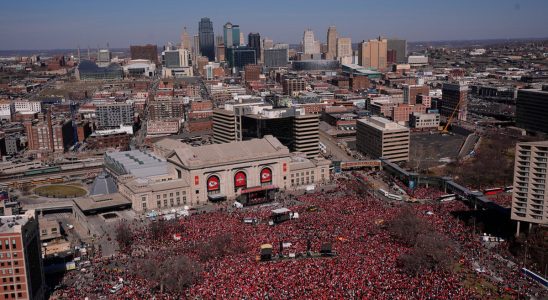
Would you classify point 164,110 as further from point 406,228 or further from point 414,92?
point 406,228

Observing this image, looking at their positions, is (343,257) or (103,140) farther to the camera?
(103,140)

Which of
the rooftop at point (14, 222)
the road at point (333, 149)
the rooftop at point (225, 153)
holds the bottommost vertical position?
the road at point (333, 149)

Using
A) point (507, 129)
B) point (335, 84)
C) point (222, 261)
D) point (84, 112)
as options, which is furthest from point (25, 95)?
point (222, 261)

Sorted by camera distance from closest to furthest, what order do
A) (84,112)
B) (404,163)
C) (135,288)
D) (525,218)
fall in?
1. (135,288)
2. (525,218)
3. (404,163)
4. (84,112)

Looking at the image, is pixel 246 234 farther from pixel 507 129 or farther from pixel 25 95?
pixel 25 95

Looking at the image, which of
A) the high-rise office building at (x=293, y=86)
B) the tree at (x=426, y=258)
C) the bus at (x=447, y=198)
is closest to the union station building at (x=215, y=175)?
the bus at (x=447, y=198)

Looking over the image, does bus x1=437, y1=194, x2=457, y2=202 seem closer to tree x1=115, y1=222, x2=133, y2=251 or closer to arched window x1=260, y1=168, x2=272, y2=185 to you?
arched window x1=260, y1=168, x2=272, y2=185

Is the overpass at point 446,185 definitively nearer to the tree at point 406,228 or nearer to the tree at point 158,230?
the tree at point 406,228
